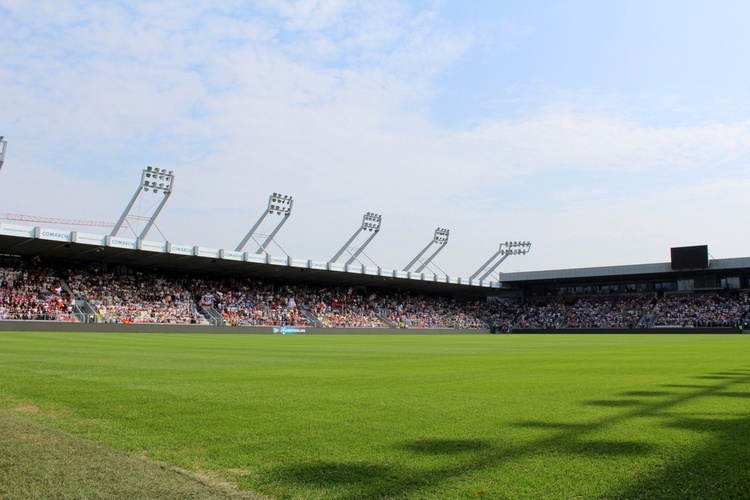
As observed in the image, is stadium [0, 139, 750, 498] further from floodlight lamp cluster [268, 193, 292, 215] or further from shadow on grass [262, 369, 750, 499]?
floodlight lamp cluster [268, 193, 292, 215]

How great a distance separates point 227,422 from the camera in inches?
257

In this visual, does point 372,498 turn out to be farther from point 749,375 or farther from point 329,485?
point 749,375

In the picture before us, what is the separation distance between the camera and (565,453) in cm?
509

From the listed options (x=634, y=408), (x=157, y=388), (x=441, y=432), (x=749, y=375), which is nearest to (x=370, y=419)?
(x=441, y=432)

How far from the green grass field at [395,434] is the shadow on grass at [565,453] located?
0.02 metres

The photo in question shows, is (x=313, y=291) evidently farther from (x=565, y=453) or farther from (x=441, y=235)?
(x=565, y=453)

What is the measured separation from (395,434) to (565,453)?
5.18 feet

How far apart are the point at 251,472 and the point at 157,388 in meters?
5.35

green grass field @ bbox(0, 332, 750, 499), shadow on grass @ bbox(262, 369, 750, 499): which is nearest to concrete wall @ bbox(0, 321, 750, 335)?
green grass field @ bbox(0, 332, 750, 499)

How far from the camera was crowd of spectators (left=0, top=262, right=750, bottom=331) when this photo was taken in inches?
1898

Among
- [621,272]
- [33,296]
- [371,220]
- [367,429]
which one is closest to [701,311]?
[621,272]

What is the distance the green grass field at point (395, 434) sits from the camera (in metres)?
4.27

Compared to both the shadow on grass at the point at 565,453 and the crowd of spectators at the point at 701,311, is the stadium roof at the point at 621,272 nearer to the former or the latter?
the crowd of spectators at the point at 701,311

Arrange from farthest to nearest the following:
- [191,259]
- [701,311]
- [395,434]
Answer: [701,311], [191,259], [395,434]
